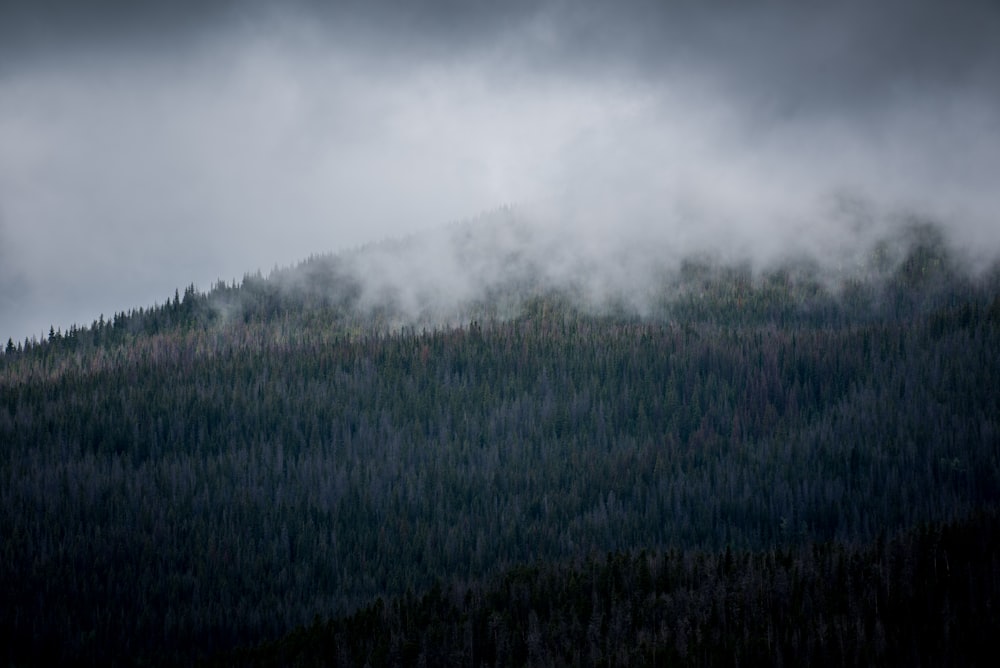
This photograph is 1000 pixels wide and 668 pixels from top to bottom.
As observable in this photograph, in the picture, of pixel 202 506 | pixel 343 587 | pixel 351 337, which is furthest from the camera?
pixel 351 337

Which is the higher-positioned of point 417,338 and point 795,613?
point 417,338

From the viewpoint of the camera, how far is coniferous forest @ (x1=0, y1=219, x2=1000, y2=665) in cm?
1369

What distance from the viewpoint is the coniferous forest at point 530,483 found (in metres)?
13.7

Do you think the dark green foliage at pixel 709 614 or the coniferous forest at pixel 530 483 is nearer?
the dark green foliage at pixel 709 614

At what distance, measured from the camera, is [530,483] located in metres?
24.2

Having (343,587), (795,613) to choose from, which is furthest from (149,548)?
(795,613)

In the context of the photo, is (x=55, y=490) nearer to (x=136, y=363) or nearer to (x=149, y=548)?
(x=149, y=548)

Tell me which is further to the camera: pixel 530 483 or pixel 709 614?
pixel 530 483

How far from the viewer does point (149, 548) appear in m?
20.5

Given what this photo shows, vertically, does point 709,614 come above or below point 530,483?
below

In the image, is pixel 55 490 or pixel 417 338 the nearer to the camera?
pixel 55 490

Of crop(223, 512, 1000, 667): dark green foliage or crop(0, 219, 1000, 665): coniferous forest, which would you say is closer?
crop(223, 512, 1000, 667): dark green foliage

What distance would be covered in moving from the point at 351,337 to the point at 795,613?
27.6 meters

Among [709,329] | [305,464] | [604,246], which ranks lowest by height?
[305,464]
